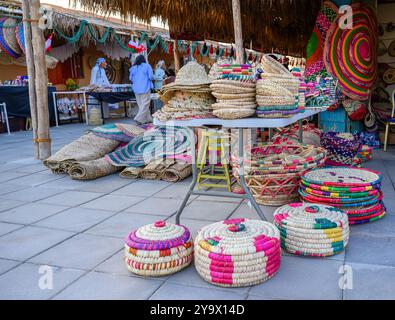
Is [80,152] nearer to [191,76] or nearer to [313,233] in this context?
[191,76]

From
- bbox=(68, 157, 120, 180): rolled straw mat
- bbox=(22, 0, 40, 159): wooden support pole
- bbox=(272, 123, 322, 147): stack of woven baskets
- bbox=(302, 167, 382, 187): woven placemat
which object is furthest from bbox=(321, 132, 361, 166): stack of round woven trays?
bbox=(22, 0, 40, 159): wooden support pole

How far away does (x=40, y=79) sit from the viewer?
15.9 feet

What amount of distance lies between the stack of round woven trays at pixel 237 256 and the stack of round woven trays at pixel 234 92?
660 mm

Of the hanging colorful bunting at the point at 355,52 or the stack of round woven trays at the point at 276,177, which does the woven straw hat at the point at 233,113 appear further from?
the hanging colorful bunting at the point at 355,52

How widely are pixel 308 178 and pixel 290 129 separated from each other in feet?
6.96

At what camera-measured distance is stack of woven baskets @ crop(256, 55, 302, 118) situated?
2.23m

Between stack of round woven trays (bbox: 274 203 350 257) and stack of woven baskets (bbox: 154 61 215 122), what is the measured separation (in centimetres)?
80

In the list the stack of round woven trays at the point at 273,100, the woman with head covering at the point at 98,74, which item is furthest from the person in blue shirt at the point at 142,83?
the stack of round woven trays at the point at 273,100

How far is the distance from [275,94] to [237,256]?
3.16 feet

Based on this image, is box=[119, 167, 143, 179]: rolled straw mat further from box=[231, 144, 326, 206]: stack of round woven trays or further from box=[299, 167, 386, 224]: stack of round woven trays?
box=[299, 167, 386, 224]: stack of round woven trays

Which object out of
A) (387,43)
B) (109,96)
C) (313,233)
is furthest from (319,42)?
(109,96)

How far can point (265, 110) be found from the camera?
226 centimetres

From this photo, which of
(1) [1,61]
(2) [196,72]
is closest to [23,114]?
(1) [1,61]
